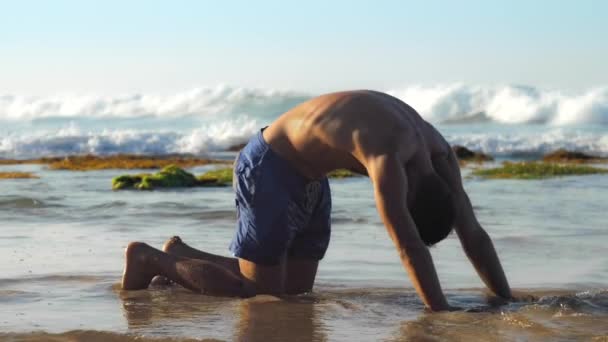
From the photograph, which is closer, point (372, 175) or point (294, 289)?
point (372, 175)

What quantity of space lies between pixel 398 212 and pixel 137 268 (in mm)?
1867

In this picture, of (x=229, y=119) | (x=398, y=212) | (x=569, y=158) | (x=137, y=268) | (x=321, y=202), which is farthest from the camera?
(x=229, y=119)

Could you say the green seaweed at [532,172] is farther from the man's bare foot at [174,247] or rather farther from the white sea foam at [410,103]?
the white sea foam at [410,103]

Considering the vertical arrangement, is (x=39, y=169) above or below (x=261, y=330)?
above

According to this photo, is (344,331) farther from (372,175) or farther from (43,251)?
(43,251)

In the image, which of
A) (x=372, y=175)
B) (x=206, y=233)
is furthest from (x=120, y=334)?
(x=206, y=233)

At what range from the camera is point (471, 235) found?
16.8ft

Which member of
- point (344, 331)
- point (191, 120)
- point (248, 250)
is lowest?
point (344, 331)

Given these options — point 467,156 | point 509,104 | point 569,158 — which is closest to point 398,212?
point 467,156

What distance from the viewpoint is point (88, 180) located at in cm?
1563

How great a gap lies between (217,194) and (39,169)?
27.1 ft

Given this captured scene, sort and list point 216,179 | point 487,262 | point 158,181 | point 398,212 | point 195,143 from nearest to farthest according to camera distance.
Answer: point 398,212 → point 487,262 → point 158,181 → point 216,179 → point 195,143

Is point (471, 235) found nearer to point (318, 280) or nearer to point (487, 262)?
point (487, 262)

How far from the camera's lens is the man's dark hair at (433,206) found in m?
4.50
